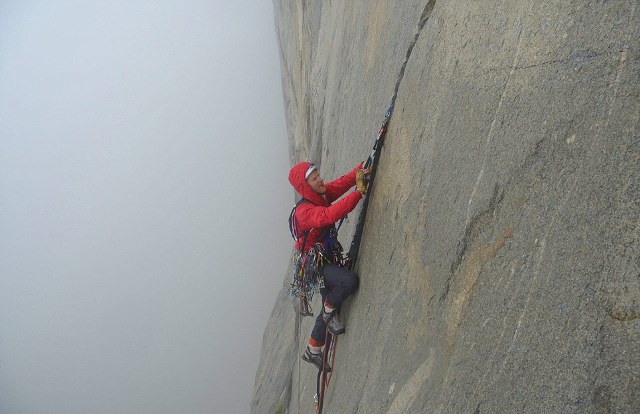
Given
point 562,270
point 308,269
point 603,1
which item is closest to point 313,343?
point 308,269

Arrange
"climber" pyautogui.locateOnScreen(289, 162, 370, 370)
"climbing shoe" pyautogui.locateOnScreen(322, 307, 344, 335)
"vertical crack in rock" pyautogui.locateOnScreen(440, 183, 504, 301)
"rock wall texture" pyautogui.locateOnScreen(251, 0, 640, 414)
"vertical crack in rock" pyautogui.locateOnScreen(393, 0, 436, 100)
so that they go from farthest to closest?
1. "climbing shoe" pyautogui.locateOnScreen(322, 307, 344, 335)
2. "climber" pyautogui.locateOnScreen(289, 162, 370, 370)
3. "vertical crack in rock" pyautogui.locateOnScreen(393, 0, 436, 100)
4. "vertical crack in rock" pyautogui.locateOnScreen(440, 183, 504, 301)
5. "rock wall texture" pyautogui.locateOnScreen(251, 0, 640, 414)

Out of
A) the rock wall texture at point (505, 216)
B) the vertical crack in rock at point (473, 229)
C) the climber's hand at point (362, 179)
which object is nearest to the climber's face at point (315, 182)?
the climber's hand at point (362, 179)

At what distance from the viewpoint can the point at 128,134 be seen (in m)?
17.0

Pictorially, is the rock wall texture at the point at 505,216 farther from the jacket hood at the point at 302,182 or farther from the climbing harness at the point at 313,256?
the jacket hood at the point at 302,182

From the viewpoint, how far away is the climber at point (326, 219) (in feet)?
9.81

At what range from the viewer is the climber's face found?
3.15 meters

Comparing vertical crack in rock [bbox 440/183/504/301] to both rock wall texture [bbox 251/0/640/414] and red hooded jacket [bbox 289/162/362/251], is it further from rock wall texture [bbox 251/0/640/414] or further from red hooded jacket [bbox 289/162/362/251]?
red hooded jacket [bbox 289/162/362/251]

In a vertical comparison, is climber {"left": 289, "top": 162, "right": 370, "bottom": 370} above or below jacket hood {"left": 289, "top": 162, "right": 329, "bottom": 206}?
below

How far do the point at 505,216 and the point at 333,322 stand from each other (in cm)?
216

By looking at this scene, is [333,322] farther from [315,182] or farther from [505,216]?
[505,216]

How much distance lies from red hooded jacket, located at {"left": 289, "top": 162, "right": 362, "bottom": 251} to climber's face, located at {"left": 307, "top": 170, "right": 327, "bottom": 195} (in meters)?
0.02

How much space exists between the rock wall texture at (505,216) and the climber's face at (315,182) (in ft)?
1.08

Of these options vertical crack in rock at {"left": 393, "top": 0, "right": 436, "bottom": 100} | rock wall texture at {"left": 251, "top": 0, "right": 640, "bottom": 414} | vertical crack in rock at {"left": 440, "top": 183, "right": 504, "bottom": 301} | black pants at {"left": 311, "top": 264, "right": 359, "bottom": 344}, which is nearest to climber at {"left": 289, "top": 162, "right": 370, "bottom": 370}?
black pants at {"left": 311, "top": 264, "right": 359, "bottom": 344}

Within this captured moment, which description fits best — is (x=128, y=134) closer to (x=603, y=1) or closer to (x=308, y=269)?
(x=308, y=269)
